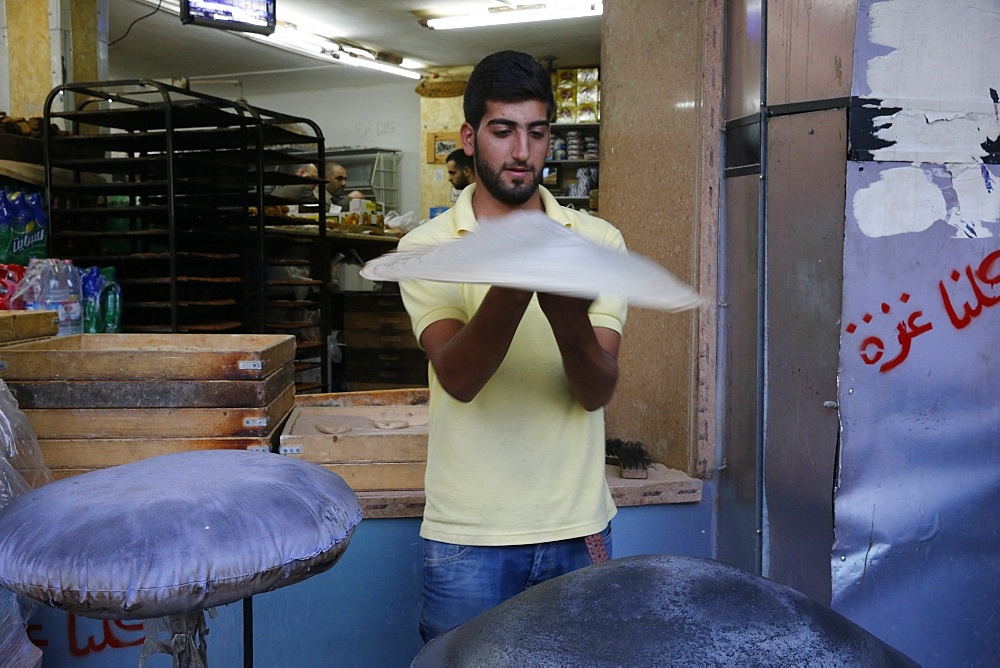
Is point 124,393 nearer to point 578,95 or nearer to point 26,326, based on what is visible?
point 26,326

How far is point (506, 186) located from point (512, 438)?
20.0 inches

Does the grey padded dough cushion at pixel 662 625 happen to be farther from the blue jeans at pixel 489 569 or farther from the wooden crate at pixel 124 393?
the wooden crate at pixel 124 393

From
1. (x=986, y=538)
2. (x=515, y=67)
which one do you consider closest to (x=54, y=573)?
(x=515, y=67)

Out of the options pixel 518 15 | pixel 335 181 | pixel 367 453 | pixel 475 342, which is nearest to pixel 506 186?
pixel 475 342

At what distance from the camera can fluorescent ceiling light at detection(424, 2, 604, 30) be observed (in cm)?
895

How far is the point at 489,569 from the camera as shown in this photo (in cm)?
181

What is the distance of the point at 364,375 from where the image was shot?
7.00 m

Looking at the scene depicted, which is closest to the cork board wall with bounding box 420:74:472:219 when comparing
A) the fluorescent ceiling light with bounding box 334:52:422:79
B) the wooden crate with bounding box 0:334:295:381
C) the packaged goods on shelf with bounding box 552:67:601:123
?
the fluorescent ceiling light with bounding box 334:52:422:79

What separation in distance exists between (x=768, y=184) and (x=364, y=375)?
4.70 meters

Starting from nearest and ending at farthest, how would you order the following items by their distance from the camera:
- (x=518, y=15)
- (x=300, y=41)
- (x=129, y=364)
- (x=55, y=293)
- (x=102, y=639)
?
(x=129, y=364), (x=102, y=639), (x=55, y=293), (x=518, y=15), (x=300, y=41)

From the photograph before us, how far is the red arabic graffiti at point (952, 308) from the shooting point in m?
2.56

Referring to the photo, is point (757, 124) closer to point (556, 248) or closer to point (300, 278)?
point (556, 248)

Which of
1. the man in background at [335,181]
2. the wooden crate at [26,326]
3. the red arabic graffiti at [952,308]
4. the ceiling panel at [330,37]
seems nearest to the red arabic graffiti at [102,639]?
the wooden crate at [26,326]

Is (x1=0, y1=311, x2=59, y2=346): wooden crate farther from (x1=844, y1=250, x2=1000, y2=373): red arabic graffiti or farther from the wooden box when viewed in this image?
(x1=844, y1=250, x2=1000, y2=373): red arabic graffiti
